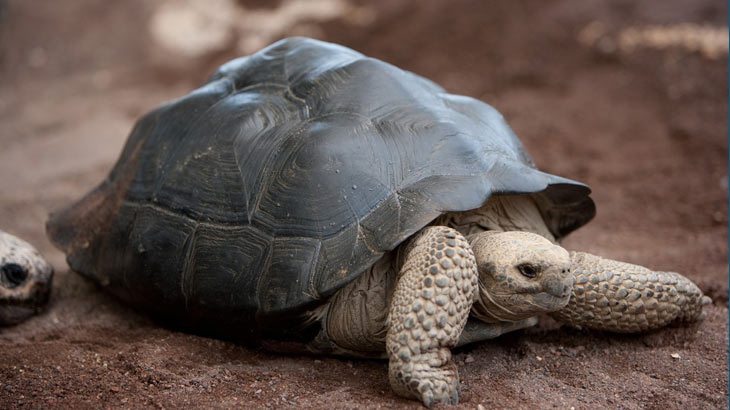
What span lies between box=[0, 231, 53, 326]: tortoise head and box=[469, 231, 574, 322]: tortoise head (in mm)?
2357

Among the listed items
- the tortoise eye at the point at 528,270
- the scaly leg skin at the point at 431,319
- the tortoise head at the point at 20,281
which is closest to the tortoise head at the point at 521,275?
the tortoise eye at the point at 528,270

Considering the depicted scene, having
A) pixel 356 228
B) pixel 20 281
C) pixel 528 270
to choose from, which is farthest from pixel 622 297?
pixel 20 281

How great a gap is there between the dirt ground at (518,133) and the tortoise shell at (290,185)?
1.08ft

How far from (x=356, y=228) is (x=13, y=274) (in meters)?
1.99

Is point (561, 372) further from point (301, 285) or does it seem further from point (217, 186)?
point (217, 186)

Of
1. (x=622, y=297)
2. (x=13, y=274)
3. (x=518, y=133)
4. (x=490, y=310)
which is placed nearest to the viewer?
(x=490, y=310)

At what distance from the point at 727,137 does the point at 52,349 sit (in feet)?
17.1

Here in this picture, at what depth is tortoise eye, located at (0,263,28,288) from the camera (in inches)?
149

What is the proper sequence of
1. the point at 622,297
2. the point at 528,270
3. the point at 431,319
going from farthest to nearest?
the point at 622,297 < the point at 528,270 < the point at 431,319

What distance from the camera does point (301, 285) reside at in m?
2.94

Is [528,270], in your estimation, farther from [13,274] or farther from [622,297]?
[13,274]

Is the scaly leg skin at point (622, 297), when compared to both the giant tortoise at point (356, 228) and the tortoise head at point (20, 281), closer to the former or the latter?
the giant tortoise at point (356, 228)

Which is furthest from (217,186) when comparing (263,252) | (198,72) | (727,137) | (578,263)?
(198,72)

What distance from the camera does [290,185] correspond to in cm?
310
